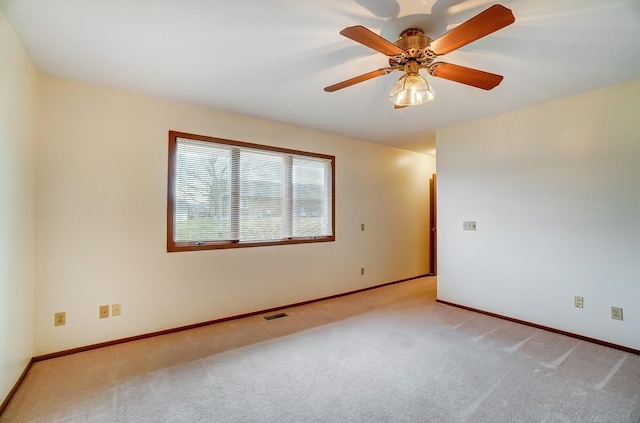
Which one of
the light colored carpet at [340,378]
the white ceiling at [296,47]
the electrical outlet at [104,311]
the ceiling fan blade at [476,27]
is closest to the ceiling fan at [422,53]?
the ceiling fan blade at [476,27]

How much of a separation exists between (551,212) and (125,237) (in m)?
4.36

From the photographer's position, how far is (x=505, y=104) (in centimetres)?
322

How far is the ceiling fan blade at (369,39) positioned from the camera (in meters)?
1.47

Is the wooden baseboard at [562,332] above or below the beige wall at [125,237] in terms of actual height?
below

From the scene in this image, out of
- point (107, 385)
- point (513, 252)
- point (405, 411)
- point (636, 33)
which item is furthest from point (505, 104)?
point (107, 385)

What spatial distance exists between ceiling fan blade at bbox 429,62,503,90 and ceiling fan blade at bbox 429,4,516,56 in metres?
0.19

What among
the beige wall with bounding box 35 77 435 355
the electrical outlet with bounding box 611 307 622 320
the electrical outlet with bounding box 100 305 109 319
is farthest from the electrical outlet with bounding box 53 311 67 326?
the electrical outlet with bounding box 611 307 622 320

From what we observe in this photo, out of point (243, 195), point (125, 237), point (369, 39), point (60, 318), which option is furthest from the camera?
point (243, 195)

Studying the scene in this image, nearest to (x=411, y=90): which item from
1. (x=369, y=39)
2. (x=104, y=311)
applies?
(x=369, y=39)

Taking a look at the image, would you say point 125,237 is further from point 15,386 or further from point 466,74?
point 466,74

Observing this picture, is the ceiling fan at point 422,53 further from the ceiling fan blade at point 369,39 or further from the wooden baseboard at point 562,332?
the wooden baseboard at point 562,332

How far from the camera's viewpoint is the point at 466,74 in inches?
77.4

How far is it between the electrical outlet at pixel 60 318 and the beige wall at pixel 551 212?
14.0 ft

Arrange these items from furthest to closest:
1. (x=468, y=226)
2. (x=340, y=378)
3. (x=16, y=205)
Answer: (x=468, y=226), (x=340, y=378), (x=16, y=205)
